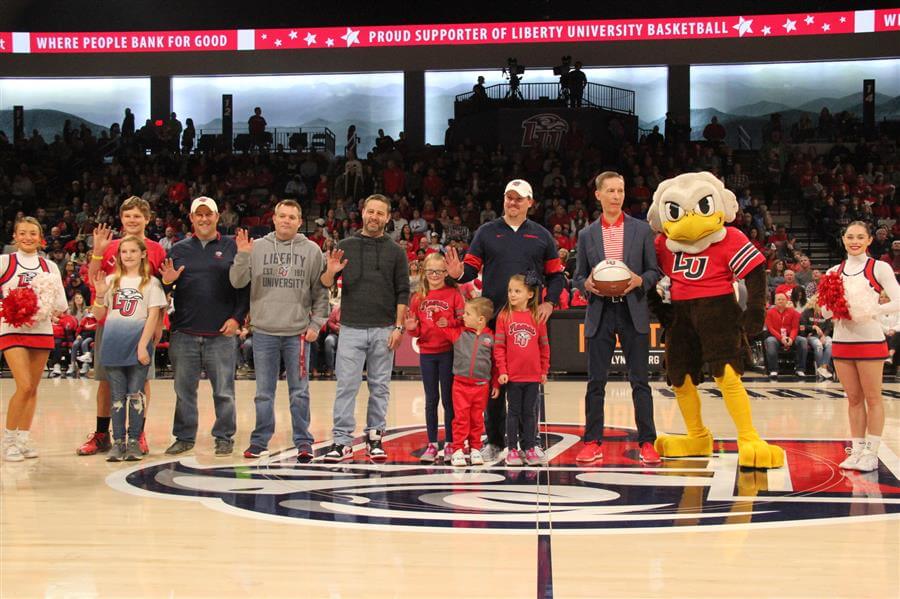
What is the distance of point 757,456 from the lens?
19.3 ft

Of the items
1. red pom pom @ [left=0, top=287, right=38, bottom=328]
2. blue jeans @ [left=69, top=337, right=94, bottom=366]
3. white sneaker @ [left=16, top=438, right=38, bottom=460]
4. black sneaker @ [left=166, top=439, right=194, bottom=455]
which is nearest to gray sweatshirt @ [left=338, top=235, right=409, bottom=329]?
black sneaker @ [left=166, top=439, right=194, bottom=455]

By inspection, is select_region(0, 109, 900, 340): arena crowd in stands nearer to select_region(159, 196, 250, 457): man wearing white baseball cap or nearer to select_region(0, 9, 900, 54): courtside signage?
select_region(0, 9, 900, 54): courtside signage

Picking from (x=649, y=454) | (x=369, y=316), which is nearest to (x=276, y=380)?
(x=369, y=316)

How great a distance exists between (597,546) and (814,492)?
1.77 metres

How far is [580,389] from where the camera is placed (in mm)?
10844

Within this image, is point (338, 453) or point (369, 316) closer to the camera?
point (338, 453)

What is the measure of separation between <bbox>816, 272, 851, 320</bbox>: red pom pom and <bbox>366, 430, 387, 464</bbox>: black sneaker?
2.98 meters

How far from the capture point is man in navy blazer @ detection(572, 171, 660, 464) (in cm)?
623

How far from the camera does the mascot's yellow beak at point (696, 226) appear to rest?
599 centimetres

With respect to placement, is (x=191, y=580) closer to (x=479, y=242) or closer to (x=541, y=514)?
(x=541, y=514)

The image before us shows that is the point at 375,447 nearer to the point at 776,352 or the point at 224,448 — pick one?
the point at 224,448

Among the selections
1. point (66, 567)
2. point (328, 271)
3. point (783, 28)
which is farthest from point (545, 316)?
point (783, 28)

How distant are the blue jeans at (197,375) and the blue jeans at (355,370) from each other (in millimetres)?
855

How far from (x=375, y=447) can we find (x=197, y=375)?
1384mm
